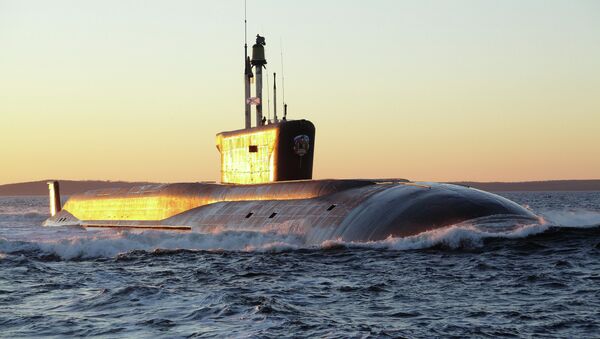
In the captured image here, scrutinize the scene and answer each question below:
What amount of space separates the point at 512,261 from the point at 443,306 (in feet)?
18.9

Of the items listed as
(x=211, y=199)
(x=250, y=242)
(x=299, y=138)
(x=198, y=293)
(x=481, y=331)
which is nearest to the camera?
(x=481, y=331)

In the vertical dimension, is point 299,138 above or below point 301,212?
above

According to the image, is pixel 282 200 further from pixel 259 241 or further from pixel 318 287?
pixel 318 287

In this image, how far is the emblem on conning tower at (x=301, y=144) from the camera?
106 feet

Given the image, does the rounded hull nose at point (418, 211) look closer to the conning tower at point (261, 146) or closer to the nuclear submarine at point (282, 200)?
the nuclear submarine at point (282, 200)

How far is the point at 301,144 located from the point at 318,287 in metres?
16.1

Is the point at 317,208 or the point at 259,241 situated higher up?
the point at 317,208

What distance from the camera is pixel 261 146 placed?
33188mm

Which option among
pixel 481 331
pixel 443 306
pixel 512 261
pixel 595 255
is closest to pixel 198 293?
pixel 443 306

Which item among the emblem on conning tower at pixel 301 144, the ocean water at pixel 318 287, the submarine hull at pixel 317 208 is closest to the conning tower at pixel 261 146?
the emblem on conning tower at pixel 301 144

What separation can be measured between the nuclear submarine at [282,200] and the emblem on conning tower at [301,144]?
0.13ft

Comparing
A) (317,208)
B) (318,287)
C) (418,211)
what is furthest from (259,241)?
(318,287)

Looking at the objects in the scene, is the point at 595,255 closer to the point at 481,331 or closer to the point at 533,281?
the point at 533,281

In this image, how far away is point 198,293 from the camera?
1622 centimetres
